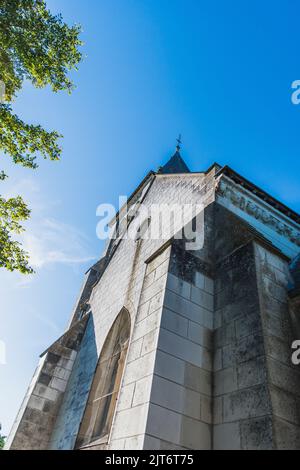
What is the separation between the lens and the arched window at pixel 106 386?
544 centimetres

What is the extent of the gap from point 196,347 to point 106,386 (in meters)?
2.99

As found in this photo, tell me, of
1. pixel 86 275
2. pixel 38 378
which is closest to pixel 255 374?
pixel 38 378

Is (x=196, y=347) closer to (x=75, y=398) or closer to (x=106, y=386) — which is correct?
(x=106, y=386)

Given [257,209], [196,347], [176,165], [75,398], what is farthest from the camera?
[176,165]

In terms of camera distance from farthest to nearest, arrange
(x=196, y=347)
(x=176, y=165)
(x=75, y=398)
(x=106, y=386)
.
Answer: (x=176, y=165) < (x=75, y=398) < (x=106, y=386) < (x=196, y=347)

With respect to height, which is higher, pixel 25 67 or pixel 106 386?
pixel 25 67

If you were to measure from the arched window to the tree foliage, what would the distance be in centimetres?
266

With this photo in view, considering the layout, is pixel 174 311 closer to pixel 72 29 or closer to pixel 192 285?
pixel 192 285

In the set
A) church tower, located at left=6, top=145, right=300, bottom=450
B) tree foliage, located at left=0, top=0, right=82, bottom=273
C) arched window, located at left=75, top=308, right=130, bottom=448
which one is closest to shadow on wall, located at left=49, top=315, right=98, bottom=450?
church tower, located at left=6, top=145, right=300, bottom=450

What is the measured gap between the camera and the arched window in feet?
17.8

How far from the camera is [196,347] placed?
158 inches

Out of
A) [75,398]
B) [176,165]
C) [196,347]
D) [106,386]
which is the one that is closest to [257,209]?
[196,347]

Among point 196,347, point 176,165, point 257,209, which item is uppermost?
point 176,165
